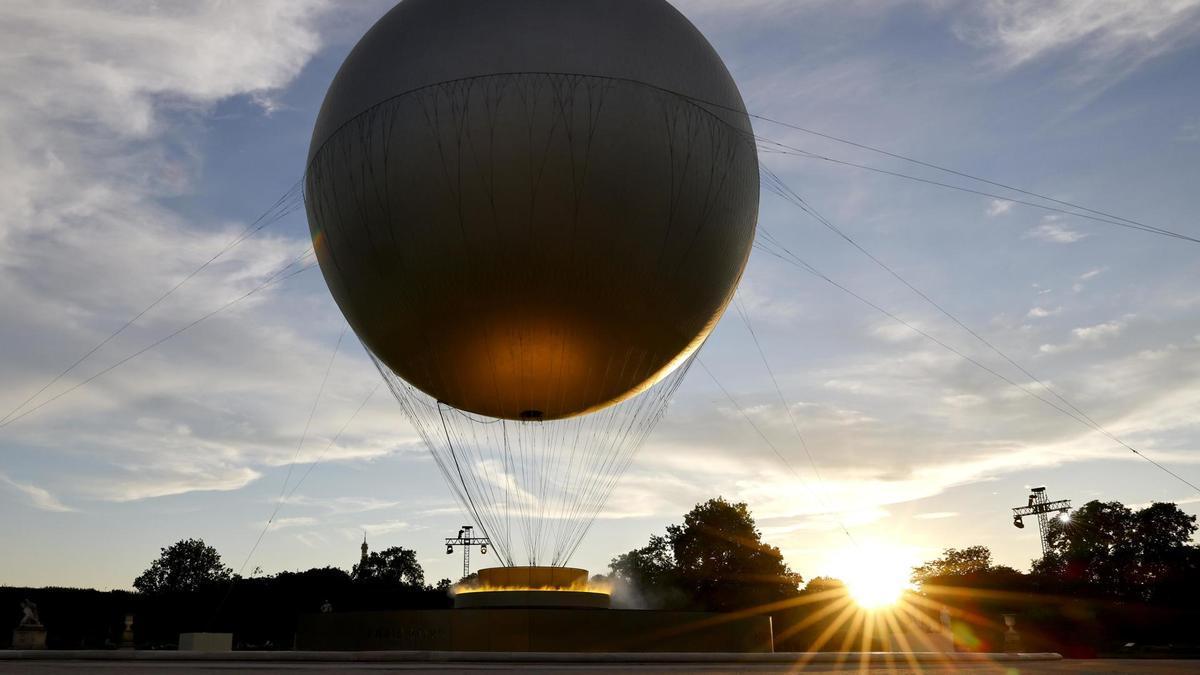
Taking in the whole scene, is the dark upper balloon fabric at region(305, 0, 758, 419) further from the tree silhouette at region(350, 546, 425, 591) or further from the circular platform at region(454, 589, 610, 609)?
the tree silhouette at region(350, 546, 425, 591)

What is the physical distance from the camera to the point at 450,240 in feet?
55.5

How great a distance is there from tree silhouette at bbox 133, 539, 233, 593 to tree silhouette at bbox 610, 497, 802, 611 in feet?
230

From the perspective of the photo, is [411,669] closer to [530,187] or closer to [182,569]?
[530,187]

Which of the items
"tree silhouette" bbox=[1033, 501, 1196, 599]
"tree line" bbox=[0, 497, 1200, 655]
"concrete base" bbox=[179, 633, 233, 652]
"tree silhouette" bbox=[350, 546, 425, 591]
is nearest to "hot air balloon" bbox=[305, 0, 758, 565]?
"concrete base" bbox=[179, 633, 233, 652]

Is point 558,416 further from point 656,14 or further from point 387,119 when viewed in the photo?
point 656,14

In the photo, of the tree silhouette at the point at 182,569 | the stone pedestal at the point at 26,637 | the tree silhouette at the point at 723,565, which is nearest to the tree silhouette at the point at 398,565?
the tree silhouette at the point at 182,569

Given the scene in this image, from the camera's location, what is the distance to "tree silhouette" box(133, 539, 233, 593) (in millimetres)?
112625

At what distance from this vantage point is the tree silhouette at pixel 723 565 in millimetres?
69188

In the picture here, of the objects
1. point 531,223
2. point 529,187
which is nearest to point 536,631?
point 531,223

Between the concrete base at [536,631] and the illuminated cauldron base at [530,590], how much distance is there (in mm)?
488

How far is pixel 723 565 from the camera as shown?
7044cm

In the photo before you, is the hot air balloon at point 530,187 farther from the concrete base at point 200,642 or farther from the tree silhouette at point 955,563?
the tree silhouette at point 955,563

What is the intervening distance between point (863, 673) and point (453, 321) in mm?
10412

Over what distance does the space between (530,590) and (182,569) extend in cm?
11007
